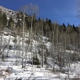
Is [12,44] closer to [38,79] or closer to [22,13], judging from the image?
[22,13]

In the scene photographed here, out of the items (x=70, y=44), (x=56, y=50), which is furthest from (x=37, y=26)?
(x=70, y=44)

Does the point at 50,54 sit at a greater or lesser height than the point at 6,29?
lesser

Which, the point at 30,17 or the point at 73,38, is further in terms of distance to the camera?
the point at 73,38

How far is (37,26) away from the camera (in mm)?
38469

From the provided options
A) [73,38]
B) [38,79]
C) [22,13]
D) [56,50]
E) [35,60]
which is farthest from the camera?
[73,38]

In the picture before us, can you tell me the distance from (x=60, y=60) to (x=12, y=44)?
13.8m

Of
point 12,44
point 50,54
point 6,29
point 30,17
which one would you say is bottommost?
point 50,54

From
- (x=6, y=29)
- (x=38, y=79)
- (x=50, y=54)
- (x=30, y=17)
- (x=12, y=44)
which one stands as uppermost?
(x=6, y=29)

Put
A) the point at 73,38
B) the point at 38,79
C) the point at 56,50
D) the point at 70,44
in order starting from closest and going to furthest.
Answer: the point at 38,79, the point at 56,50, the point at 73,38, the point at 70,44

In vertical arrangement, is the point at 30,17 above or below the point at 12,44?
above

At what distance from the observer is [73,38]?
4284 centimetres

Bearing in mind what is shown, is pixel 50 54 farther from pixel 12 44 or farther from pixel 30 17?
pixel 30 17

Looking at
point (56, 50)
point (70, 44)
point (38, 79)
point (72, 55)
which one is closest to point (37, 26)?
point (56, 50)

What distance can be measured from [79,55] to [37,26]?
44.3 ft
